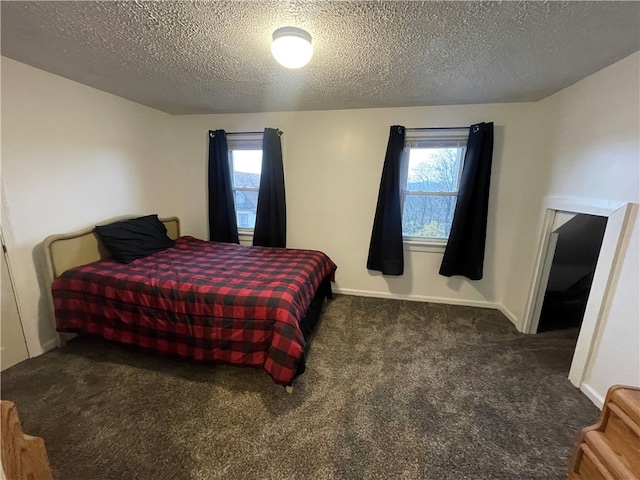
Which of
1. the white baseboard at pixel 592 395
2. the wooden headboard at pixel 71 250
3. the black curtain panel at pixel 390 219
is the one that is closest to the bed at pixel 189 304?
the wooden headboard at pixel 71 250

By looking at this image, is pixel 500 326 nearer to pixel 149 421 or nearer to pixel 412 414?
pixel 412 414

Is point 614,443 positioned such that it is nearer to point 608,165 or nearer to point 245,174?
point 608,165

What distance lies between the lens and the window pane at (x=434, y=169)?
3.09 metres

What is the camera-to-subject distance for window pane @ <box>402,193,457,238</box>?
3.20 metres

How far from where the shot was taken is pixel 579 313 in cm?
303

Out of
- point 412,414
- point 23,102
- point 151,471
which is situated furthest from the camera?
point 23,102

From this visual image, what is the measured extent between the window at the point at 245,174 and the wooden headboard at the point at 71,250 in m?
1.42

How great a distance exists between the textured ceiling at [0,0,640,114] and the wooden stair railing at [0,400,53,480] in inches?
64.9

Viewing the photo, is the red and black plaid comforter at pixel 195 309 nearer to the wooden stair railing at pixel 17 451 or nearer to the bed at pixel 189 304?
the bed at pixel 189 304

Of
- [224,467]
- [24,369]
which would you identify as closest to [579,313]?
[224,467]

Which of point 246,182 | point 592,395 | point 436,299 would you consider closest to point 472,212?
point 436,299

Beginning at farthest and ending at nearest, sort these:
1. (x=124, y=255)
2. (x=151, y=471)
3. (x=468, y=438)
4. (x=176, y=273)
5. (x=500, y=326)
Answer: (x=500, y=326) → (x=124, y=255) → (x=176, y=273) → (x=468, y=438) → (x=151, y=471)

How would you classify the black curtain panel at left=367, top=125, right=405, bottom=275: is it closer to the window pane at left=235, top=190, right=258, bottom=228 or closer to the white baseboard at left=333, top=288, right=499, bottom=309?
the white baseboard at left=333, top=288, right=499, bottom=309

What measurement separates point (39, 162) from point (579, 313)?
5217mm
